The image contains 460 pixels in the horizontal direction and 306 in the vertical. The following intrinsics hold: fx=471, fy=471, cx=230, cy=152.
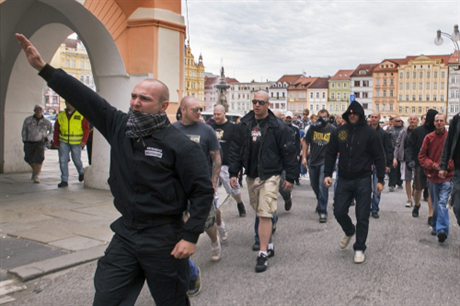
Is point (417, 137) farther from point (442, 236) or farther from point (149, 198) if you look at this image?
point (149, 198)

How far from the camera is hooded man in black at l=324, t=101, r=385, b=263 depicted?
5828 millimetres

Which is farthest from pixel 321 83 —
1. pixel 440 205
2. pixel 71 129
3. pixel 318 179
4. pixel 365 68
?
pixel 440 205

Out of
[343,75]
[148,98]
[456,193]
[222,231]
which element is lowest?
[222,231]

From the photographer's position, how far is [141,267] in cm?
283

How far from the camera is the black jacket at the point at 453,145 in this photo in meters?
5.85

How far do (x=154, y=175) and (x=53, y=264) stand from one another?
2.96 m

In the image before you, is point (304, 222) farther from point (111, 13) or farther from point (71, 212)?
point (111, 13)

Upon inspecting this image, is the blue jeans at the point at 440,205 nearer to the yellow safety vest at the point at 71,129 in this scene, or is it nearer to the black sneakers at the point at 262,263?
the black sneakers at the point at 262,263

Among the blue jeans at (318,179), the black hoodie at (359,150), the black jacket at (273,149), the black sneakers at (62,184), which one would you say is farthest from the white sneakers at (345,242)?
the black sneakers at (62,184)

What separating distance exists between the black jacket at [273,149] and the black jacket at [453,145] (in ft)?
6.54

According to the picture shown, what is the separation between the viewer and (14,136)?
41.7 ft

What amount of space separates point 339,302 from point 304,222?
3.87 m

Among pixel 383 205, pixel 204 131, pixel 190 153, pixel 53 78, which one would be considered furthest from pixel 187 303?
pixel 383 205

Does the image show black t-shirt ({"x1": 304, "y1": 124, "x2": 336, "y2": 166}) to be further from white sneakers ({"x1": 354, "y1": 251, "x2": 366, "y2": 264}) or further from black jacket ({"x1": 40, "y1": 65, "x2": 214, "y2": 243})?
black jacket ({"x1": 40, "y1": 65, "x2": 214, "y2": 243})
